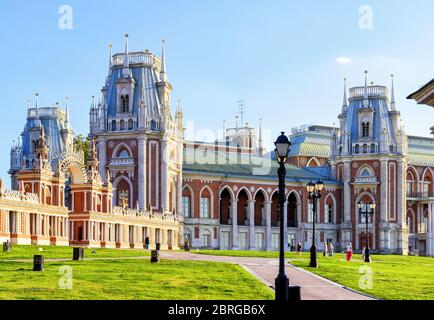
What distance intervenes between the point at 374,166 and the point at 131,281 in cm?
8016

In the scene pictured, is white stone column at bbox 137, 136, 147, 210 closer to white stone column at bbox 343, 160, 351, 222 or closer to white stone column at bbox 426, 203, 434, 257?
white stone column at bbox 343, 160, 351, 222

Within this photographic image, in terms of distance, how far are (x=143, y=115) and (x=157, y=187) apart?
7.21m

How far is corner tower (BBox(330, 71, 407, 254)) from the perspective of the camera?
4289 inches

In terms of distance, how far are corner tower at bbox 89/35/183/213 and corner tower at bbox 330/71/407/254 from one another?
27.1 meters

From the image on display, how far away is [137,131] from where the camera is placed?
9119 centimetres

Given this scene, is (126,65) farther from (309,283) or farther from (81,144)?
(309,283)

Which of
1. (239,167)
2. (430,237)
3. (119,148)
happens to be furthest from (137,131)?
(430,237)

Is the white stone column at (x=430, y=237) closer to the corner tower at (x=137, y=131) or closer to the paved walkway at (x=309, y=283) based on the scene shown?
the corner tower at (x=137, y=131)

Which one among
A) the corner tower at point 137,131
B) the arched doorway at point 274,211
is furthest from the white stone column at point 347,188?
the corner tower at point 137,131

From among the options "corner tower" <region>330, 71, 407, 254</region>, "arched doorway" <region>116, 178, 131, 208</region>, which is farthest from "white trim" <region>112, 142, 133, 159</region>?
"corner tower" <region>330, 71, 407, 254</region>

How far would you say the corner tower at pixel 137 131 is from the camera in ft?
300

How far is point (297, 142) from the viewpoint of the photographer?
12900cm
